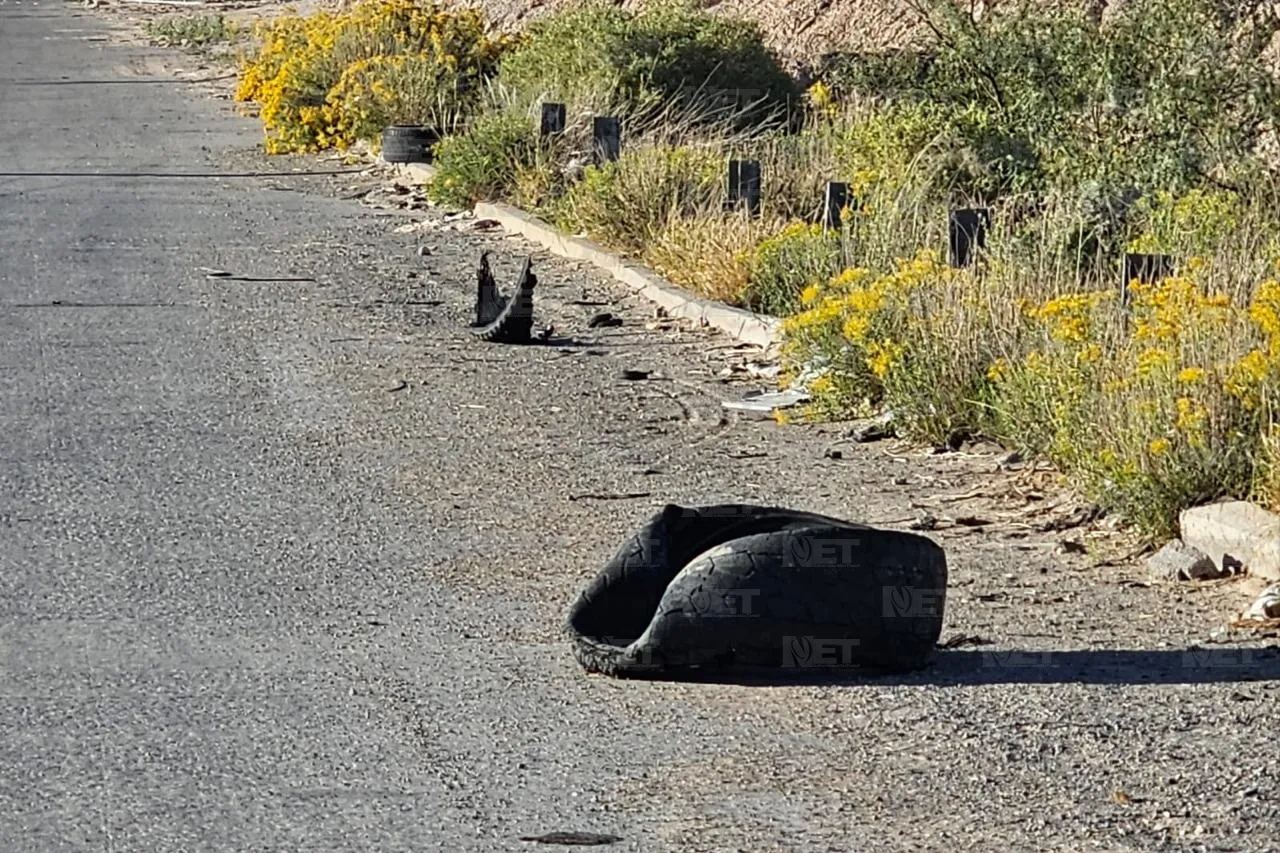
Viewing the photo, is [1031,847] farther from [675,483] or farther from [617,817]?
[675,483]

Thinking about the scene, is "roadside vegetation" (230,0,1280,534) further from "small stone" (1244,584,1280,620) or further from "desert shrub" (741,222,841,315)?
"small stone" (1244,584,1280,620)

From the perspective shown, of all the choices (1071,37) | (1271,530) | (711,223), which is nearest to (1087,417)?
(1271,530)

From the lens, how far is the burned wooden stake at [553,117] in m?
17.6

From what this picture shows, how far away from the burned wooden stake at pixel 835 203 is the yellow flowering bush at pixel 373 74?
8.34m

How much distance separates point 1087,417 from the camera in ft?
27.7

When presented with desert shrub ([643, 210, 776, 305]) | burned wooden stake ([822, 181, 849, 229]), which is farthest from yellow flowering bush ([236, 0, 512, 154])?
burned wooden stake ([822, 181, 849, 229])

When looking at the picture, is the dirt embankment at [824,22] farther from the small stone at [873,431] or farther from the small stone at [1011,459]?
the small stone at [1011,459]

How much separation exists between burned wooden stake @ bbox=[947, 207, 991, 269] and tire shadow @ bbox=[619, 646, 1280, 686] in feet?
15.5

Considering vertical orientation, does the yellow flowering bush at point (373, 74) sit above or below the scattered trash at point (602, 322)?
above

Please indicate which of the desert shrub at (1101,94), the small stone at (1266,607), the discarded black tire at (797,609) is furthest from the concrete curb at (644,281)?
the discarded black tire at (797,609)

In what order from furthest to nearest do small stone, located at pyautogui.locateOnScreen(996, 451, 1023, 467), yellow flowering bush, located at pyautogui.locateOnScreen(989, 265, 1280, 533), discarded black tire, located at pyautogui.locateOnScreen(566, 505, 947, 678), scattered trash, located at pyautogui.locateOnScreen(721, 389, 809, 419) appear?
scattered trash, located at pyautogui.locateOnScreen(721, 389, 809, 419) → small stone, located at pyautogui.locateOnScreen(996, 451, 1023, 467) → yellow flowering bush, located at pyautogui.locateOnScreen(989, 265, 1280, 533) → discarded black tire, located at pyautogui.locateOnScreen(566, 505, 947, 678)

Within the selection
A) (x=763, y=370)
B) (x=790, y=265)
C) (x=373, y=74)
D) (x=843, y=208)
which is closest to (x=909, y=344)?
(x=763, y=370)

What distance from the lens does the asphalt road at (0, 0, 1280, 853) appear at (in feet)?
17.6

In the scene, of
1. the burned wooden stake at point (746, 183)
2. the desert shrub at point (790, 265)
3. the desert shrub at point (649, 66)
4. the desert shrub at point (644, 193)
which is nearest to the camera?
the desert shrub at point (790, 265)
